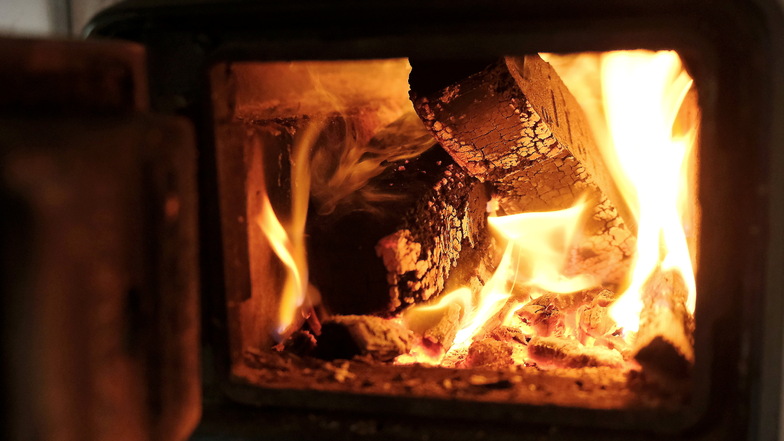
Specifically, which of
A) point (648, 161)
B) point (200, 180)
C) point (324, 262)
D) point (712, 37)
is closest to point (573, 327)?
point (648, 161)

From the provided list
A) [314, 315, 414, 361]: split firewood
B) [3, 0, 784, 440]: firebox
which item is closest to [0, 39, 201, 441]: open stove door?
[3, 0, 784, 440]: firebox

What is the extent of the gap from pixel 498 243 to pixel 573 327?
0.76ft

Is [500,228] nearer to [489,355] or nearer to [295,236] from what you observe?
[489,355]

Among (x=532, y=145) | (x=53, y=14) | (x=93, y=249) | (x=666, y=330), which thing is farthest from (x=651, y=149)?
(x=53, y=14)

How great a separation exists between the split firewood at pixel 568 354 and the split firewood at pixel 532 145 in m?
0.21

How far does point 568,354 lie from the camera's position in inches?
35.9

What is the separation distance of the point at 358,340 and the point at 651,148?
0.58 meters

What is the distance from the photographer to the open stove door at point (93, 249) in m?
0.45

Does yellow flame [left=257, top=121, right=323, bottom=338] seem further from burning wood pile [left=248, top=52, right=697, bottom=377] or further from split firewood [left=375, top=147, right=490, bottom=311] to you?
split firewood [left=375, top=147, right=490, bottom=311]

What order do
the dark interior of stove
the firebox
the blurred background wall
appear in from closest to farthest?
the firebox < the dark interior of stove < the blurred background wall

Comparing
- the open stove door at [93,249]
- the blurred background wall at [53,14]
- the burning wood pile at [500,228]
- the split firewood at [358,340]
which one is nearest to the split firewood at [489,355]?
the burning wood pile at [500,228]

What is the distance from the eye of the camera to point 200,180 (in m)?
0.76

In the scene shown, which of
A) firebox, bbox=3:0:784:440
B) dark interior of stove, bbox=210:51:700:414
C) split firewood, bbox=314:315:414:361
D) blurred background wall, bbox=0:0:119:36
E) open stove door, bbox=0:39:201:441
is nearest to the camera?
open stove door, bbox=0:39:201:441

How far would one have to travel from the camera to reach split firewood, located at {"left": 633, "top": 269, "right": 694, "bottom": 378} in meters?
0.75
